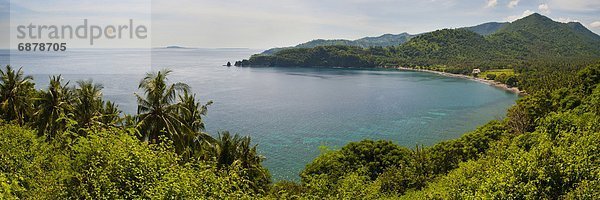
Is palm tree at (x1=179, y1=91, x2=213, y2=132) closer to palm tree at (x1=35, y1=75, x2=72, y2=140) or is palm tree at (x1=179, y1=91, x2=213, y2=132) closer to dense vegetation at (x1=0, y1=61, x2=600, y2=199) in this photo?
dense vegetation at (x1=0, y1=61, x2=600, y2=199)

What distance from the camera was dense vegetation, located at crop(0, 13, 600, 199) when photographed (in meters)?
11.4

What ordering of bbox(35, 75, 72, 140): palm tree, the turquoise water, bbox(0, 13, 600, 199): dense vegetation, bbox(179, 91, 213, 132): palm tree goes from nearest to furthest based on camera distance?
bbox(0, 13, 600, 199): dense vegetation, bbox(179, 91, 213, 132): palm tree, bbox(35, 75, 72, 140): palm tree, the turquoise water

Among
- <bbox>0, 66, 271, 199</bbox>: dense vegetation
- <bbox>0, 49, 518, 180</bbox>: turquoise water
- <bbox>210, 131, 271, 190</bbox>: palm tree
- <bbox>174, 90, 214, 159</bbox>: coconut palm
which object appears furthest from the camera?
<bbox>0, 49, 518, 180</bbox>: turquoise water

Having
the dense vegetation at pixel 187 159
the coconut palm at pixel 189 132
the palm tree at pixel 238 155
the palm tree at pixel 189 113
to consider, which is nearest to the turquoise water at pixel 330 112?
the palm tree at pixel 238 155

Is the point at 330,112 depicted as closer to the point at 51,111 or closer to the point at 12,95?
the point at 51,111

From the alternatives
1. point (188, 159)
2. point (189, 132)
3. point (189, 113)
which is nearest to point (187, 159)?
point (188, 159)

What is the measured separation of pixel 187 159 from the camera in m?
22.1

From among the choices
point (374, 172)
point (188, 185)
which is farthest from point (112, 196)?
point (374, 172)

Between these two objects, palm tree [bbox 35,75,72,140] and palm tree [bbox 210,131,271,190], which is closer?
palm tree [bbox 35,75,72,140]

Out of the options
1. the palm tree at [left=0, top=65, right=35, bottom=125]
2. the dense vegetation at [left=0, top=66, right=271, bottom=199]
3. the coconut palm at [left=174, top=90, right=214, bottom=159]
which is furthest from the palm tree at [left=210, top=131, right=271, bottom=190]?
the palm tree at [left=0, top=65, right=35, bottom=125]

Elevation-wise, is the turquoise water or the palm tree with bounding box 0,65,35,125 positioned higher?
the palm tree with bounding box 0,65,35,125

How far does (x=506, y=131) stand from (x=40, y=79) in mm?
122236

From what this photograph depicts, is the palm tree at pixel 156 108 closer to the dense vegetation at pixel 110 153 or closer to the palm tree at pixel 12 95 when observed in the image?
the dense vegetation at pixel 110 153

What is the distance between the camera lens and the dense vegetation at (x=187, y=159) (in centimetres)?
1141
